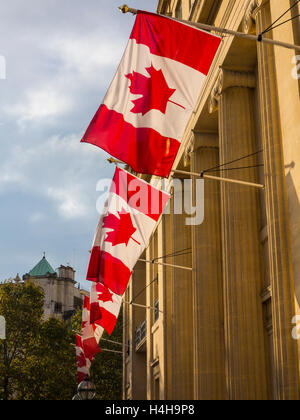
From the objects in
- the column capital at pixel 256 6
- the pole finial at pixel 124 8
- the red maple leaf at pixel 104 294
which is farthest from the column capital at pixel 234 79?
the red maple leaf at pixel 104 294

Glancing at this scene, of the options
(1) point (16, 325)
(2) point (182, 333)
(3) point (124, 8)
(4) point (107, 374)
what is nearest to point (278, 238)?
(3) point (124, 8)

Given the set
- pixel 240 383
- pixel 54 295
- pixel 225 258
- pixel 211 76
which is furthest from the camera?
pixel 54 295

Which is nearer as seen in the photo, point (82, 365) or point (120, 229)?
point (120, 229)

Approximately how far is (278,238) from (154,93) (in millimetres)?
4374

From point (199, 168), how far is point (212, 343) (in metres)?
6.98

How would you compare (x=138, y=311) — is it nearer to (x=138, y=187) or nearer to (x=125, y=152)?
(x=138, y=187)

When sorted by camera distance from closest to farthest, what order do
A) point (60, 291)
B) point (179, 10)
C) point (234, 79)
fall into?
point (234, 79)
point (179, 10)
point (60, 291)

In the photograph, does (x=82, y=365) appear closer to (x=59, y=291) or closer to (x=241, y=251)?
(x=241, y=251)

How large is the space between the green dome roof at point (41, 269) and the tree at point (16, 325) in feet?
209

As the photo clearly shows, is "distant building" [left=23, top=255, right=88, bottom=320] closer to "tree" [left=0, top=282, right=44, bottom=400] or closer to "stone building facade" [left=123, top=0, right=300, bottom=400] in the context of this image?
"tree" [left=0, top=282, right=44, bottom=400]

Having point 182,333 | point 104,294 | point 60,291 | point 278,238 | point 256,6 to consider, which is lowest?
point 278,238

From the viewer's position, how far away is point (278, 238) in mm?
13969
